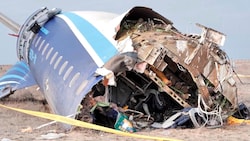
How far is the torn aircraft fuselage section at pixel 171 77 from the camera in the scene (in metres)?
11.6

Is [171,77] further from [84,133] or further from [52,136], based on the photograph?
[52,136]

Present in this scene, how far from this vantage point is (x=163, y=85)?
11805mm

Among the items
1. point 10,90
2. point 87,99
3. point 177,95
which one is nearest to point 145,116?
point 177,95

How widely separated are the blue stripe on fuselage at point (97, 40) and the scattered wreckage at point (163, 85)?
0.24 meters

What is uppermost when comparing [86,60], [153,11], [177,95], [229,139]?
[153,11]

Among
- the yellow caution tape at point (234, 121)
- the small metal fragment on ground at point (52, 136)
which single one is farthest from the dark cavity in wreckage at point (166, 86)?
the small metal fragment on ground at point (52, 136)

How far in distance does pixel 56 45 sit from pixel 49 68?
0.70 meters

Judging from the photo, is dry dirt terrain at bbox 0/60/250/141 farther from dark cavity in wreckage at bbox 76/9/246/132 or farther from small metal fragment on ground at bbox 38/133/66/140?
dark cavity in wreckage at bbox 76/9/246/132

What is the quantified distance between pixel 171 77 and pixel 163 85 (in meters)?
0.61

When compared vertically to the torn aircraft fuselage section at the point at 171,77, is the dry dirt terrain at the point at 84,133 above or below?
below

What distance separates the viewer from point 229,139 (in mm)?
10000

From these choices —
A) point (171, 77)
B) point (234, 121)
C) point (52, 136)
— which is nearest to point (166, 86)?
point (171, 77)

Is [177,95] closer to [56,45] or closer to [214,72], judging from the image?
[214,72]

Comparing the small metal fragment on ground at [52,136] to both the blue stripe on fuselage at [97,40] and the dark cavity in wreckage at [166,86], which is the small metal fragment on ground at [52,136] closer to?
the dark cavity in wreckage at [166,86]
